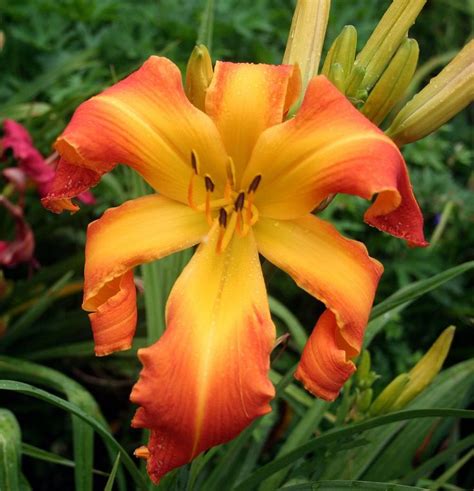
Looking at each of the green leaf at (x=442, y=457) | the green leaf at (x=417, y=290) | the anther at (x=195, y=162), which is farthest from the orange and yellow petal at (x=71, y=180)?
the green leaf at (x=442, y=457)

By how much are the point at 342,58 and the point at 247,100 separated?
135mm

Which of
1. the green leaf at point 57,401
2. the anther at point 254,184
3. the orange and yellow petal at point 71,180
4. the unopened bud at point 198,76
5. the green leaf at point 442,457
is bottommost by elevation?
the green leaf at point 442,457

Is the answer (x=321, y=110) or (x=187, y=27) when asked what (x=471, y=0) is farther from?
(x=321, y=110)

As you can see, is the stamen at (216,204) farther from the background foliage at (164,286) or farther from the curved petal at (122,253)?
the background foliage at (164,286)

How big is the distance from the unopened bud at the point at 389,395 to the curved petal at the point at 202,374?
1.19 ft

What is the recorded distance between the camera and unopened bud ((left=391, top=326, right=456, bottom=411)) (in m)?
1.17

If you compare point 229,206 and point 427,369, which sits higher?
point 229,206

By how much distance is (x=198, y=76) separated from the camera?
96cm

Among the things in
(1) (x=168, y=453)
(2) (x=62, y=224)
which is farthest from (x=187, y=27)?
(1) (x=168, y=453)

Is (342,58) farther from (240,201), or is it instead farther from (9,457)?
(9,457)

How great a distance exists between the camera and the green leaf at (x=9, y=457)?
3.56 ft

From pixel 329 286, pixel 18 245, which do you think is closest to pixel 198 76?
pixel 329 286

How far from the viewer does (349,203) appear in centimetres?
194

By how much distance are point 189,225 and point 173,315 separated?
0.12 metres
